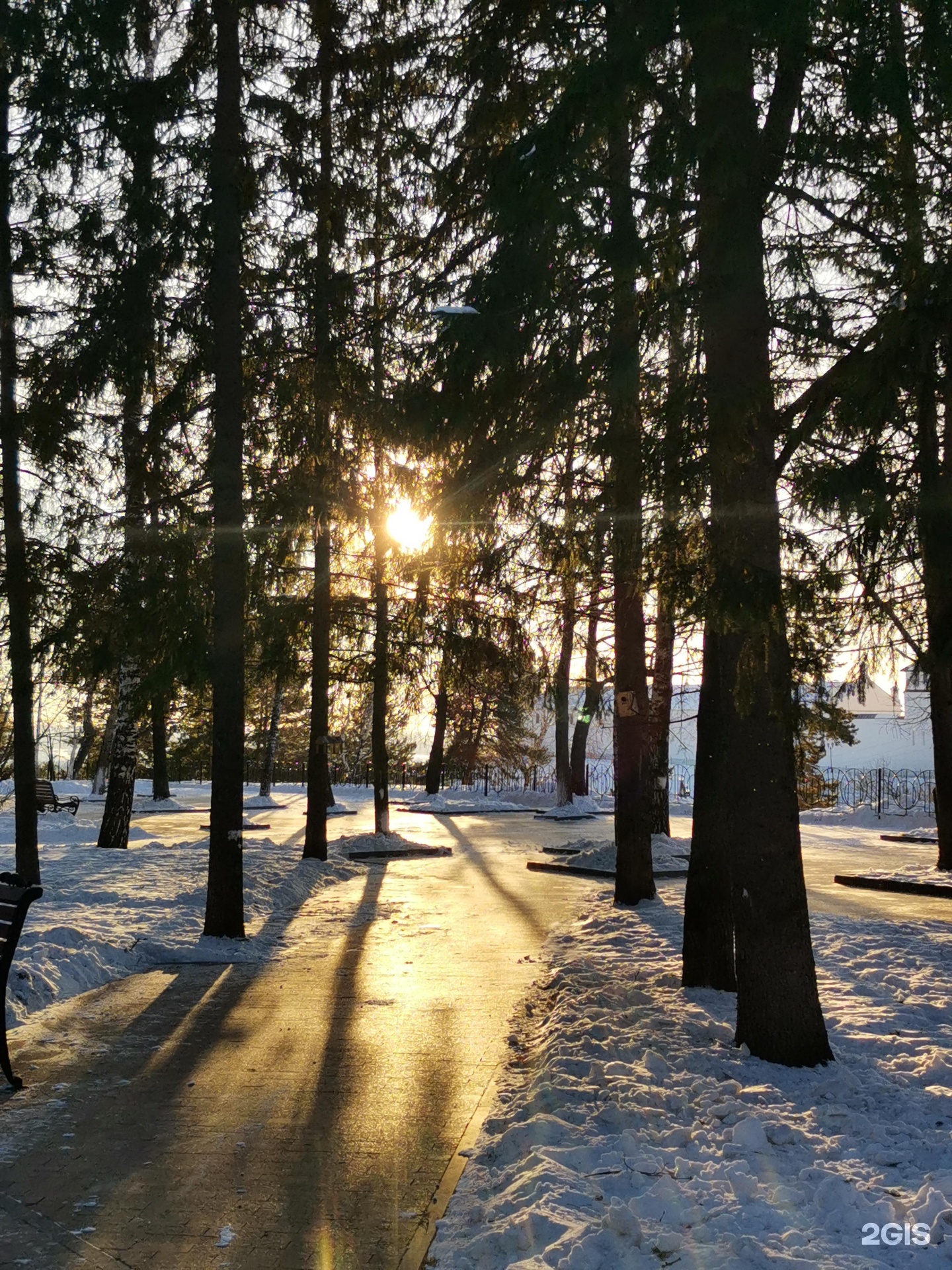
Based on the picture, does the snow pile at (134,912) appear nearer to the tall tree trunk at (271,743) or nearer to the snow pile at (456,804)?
the tall tree trunk at (271,743)

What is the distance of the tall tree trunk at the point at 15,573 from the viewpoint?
11.3 meters

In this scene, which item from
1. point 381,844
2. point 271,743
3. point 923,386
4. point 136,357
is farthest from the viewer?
point 271,743

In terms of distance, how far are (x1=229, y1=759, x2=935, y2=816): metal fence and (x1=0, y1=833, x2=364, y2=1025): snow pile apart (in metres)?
8.92

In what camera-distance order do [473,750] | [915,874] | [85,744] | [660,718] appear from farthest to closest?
[85,744] → [473,750] → [660,718] → [915,874]

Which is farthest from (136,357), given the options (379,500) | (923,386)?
(923,386)

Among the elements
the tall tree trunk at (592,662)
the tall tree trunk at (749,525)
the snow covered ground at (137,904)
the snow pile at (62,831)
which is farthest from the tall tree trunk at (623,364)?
the snow pile at (62,831)

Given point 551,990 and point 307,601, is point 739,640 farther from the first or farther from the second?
point 307,601

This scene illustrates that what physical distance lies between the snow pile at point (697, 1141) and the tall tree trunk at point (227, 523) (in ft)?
12.6

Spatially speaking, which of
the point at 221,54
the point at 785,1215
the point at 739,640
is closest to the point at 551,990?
the point at 739,640

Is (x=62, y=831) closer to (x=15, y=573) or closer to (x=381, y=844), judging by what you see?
(x=381, y=844)

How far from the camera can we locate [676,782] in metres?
44.0

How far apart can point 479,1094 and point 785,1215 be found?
7.07ft

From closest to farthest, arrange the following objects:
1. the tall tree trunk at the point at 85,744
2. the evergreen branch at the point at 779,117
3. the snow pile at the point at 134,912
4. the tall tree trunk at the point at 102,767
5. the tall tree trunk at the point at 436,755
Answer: the evergreen branch at the point at 779,117
the snow pile at the point at 134,912
the tall tree trunk at the point at 102,767
the tall tree trunk at the point at 436,755
the tall tree trunk at the point at 85,744

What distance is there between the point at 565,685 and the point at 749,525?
34.0 feet
